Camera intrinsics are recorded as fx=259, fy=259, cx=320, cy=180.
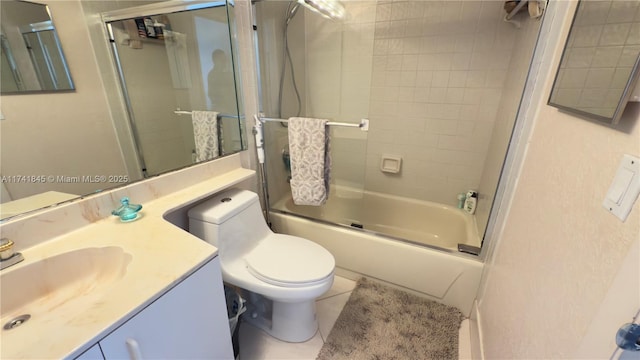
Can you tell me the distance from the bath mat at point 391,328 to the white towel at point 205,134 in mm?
1220

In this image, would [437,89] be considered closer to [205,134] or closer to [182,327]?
[205,134]

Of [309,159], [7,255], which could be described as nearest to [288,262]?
[309,159]

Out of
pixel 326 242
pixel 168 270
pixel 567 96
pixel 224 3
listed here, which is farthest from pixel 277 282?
pixel 224 3

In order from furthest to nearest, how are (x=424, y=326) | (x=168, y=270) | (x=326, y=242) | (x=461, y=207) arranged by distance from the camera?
1. (x=461, y=207)
2. (x=326, y=242)
3. (x=424, y=326)
4. (x=168, y=270)

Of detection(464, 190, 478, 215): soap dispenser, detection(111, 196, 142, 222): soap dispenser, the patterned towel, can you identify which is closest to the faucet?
detection(111, 196, 142, 222): soap dispenser

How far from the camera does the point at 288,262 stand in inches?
50.6

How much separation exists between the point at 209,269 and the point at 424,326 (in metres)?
1.28

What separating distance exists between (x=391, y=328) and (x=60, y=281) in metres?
1.48

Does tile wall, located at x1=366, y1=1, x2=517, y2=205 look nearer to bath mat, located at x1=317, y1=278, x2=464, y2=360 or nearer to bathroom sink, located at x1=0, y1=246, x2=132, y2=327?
bath mat, located at x1=317, y1=278, x2=464, y2=360

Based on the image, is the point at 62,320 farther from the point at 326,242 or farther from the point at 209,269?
the point at 326,242

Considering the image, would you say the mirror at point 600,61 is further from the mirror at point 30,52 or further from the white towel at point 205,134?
the mirror at point 30,52

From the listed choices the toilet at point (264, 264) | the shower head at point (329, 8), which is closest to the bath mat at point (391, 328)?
the toilet at point (264, 264)

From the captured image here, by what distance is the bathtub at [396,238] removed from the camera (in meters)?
1.53

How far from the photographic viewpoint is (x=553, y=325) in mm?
643
